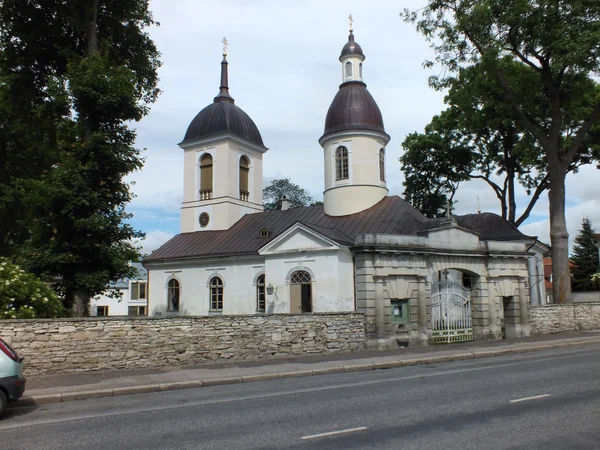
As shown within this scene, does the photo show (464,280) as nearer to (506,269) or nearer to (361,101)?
(506,269)

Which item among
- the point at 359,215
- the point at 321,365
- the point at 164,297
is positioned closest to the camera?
the point at 321,365

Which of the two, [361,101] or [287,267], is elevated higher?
[361,101]

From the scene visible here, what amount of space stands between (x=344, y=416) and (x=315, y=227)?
14.1 m

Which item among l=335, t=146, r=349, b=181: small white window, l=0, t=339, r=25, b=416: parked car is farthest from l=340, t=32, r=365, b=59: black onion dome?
l=0, t=339, r=25, b=416: parked car

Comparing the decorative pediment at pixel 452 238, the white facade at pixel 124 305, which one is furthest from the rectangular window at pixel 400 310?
the white facade at pixel 124 305

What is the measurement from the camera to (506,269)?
72.3 ft

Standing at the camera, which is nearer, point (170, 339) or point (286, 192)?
point (170, 339)

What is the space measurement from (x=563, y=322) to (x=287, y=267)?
13164 millimetres

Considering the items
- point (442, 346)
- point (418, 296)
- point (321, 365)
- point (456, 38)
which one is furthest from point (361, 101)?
point (321, 365)

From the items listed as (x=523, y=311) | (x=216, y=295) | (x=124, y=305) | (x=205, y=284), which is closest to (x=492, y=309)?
(x=523, y=311)

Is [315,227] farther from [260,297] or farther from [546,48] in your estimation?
[546,48]

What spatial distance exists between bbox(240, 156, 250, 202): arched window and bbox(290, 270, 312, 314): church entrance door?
12394mm

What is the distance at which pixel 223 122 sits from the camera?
33.3 metres

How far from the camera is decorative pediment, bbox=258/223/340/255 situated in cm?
2173
